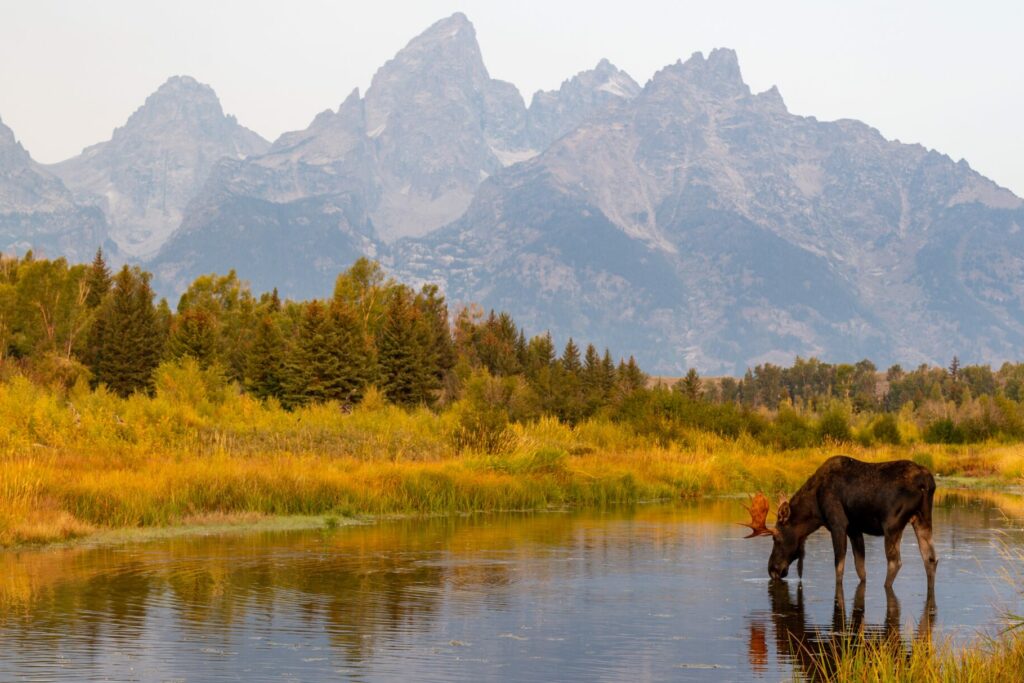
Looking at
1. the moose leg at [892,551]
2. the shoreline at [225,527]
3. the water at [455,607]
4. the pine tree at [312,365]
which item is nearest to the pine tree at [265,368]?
the pine tree at [312,365]

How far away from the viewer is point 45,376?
249 ft

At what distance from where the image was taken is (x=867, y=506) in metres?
21.3

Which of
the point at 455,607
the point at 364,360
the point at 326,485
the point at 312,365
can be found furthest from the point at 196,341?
the point at 455,607

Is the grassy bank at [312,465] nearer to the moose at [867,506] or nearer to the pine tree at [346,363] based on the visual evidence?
the moose at [867,506]

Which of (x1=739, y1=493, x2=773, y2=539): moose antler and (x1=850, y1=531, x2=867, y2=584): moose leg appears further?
(x1=739, y1=493, x2=773, y2=539): moose antler

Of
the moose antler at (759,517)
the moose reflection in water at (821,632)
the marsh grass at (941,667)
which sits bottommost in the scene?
the moose reflection in water at (821,632)

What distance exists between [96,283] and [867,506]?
352 feet

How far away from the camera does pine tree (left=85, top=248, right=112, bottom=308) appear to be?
116188mm

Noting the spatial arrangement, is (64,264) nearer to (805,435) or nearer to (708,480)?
(805,435)

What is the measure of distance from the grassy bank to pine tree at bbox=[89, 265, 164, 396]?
31.3 meters

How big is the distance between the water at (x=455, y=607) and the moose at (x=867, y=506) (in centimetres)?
83

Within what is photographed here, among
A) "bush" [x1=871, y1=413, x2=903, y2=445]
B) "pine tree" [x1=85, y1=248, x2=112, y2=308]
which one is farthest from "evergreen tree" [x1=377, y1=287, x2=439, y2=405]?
"pine tree" [x1=85, y1=248, x2=112, y2=308]

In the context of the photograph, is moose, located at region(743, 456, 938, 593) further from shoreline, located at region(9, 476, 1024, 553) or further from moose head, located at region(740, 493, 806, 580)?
shoreline, located at region(9, 476, 1024, 553)

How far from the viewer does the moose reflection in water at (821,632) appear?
16.6 meters
